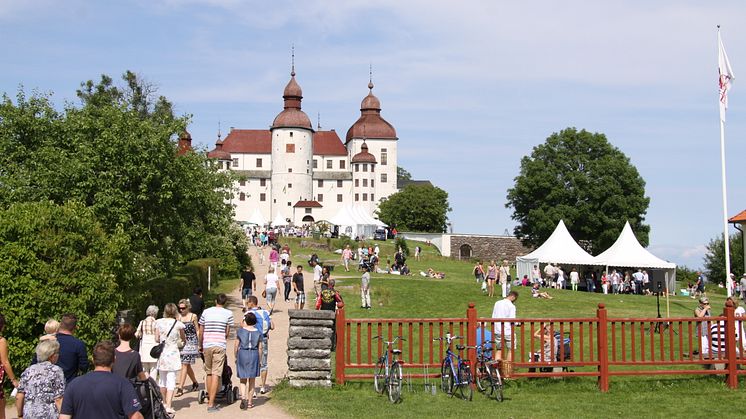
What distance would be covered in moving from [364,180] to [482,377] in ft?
319

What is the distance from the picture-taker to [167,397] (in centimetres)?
1177

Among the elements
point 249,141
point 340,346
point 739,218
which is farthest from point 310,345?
point 249,141

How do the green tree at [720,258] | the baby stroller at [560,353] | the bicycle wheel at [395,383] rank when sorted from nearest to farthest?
the bicycle wheel at [395,383] < the baby stroller at [560,353] < the green tree at [720,258]

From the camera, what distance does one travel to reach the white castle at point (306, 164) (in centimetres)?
10556

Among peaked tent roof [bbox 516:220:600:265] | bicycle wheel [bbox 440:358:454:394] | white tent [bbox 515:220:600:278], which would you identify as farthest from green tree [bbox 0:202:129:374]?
peaked tent roof [bbox 516:220:600:265]

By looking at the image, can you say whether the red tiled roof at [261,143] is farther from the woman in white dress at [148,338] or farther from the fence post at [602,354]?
the woman in white dress at [148,338]

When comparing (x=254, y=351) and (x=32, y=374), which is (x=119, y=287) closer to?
(x=254, y=351)

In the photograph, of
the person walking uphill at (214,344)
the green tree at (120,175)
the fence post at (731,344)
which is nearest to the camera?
the person walking uphill at (214,344)

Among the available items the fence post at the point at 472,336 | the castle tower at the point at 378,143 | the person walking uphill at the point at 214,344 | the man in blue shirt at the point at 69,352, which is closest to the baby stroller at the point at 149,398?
the man in blue shirt at the point at 69,352

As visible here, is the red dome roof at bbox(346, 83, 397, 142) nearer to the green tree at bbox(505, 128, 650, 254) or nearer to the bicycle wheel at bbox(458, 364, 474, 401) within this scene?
the green tree at bbox(505, 128, 650, 254)

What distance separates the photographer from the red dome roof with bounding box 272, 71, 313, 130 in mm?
105312

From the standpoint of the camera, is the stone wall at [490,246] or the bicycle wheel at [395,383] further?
the stone wall at [490,246]

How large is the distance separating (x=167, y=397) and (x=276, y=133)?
95.5 metres

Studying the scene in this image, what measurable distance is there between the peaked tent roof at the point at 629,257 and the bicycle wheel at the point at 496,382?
2758 cm
